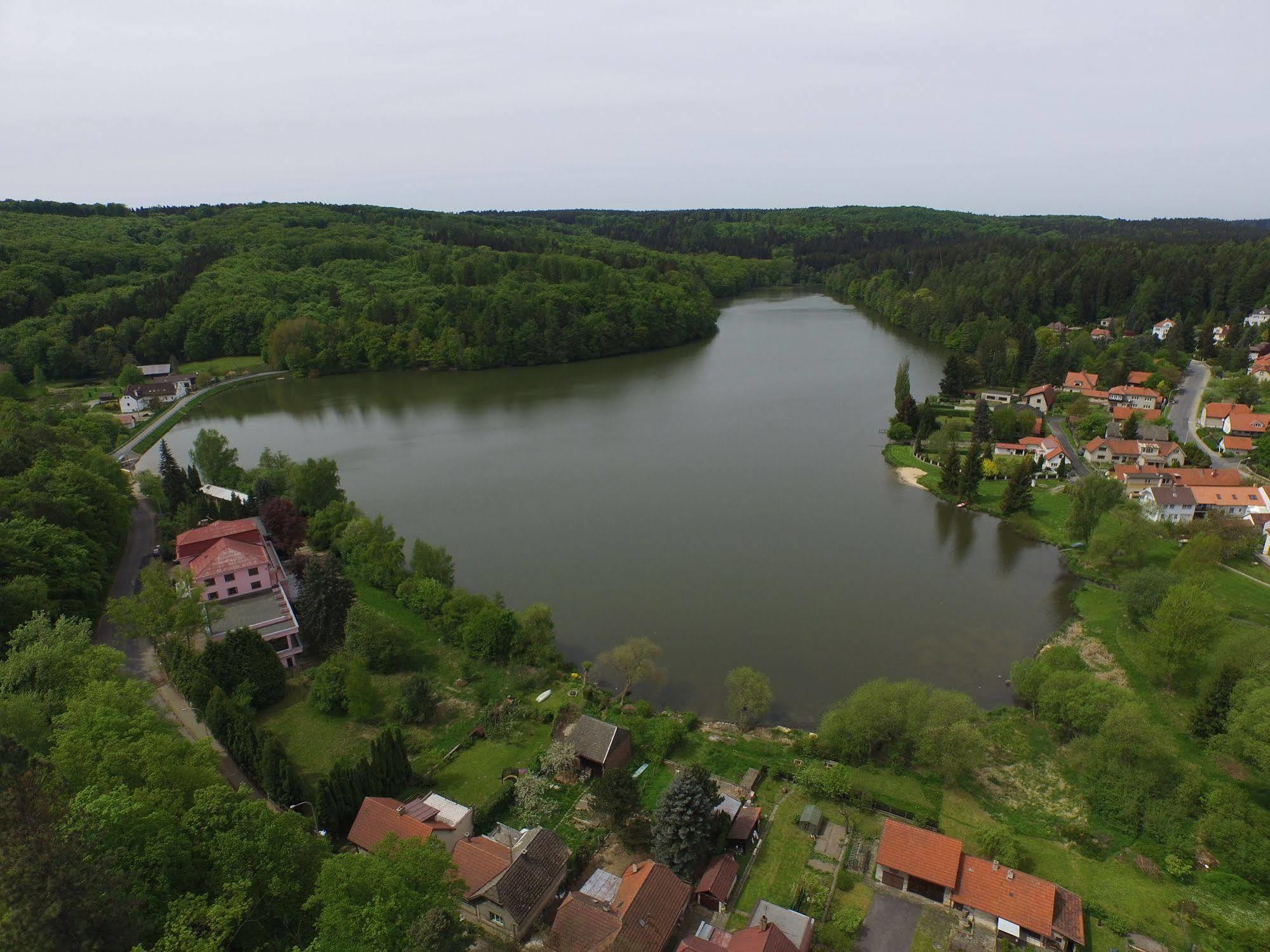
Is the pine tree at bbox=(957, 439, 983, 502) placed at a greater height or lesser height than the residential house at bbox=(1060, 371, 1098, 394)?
lesser

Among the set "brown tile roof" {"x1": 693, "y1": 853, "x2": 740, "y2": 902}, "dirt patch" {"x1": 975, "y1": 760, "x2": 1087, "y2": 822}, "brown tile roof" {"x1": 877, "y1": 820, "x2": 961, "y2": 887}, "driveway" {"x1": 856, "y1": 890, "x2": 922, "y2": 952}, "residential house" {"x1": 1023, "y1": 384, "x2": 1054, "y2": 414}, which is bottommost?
"dirt patch" {"x1": 975, "y1": 760, "x2": 1087, "y2": 822}

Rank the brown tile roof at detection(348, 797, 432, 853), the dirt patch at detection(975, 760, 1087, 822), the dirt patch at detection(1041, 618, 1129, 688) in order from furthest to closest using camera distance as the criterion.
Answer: the dirt patch at detection(1041, 618, 1129, 688) → the dirt patch at detection(975, 760, 1087, 822) → the brown tile roof at detection(348, 797, 432, 853)

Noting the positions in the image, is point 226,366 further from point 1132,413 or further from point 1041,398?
point 1132,413

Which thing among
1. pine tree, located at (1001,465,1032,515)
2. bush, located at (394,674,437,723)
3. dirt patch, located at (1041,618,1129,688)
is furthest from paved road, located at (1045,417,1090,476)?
bush, located at (394,674,437,723)

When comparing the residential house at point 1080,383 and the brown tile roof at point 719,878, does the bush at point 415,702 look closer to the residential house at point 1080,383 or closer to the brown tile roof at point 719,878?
the brown tile roof at point 719,878

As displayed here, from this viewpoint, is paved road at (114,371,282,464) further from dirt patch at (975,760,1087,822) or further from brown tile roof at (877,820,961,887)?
dirt patch at (975,760,1087,822)

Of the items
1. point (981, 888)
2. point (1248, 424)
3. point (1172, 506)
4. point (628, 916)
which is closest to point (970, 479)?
point (1172, 506)

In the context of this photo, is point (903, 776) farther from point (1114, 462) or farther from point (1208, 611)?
point (1114, 462)

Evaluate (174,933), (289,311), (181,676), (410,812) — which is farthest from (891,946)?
(289,311)
